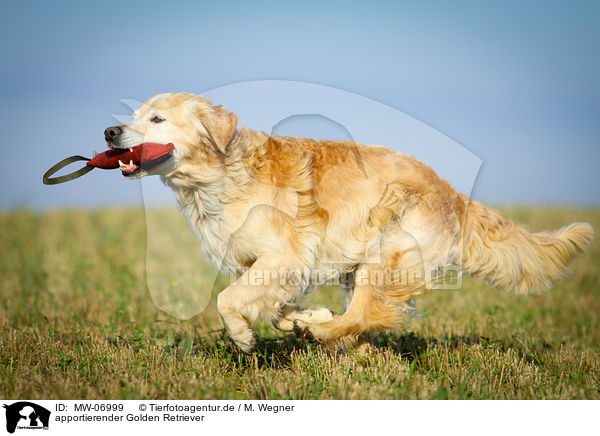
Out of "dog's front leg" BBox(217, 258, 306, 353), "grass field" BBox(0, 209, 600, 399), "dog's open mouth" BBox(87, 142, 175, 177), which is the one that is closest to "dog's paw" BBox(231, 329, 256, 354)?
"dog's front leg" BBox(217, 258, 306, 353)

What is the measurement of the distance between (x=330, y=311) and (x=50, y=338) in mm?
2422

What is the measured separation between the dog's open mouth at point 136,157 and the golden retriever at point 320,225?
0.04 metres

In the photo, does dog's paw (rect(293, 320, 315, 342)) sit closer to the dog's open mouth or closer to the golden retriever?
the golden retriever

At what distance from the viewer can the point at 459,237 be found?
4.23m

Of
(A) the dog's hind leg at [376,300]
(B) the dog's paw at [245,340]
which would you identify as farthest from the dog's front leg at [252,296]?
(A) the dog's hind leg at [376,300]

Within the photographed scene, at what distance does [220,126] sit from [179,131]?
29cm

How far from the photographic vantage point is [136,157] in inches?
145

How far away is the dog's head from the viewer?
11.8ft

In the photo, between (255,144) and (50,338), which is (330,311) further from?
(50,338)

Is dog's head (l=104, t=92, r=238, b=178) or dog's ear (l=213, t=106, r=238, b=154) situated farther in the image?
dog's ear (l=213, t=106, r=238, b=154)

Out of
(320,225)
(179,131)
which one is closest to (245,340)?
(320,225)

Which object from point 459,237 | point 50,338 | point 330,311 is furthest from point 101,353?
point 459,237
